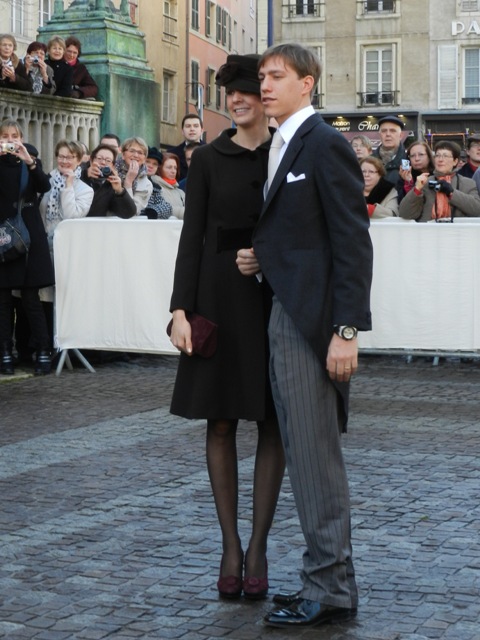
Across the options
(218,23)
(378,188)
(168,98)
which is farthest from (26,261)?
(218,23)

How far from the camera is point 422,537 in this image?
6266mm

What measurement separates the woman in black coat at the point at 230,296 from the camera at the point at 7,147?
673 cm

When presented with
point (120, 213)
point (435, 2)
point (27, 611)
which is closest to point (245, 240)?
point (27, 611)

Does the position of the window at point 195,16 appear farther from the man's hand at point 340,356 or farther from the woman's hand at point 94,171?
the man's hand at point 340,356

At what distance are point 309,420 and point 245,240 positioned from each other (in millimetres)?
732

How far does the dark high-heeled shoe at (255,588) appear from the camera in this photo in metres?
5.28

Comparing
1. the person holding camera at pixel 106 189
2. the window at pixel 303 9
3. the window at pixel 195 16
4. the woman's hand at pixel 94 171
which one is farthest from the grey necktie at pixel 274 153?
the window at pixel 195 16

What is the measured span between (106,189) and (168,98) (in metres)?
41.5

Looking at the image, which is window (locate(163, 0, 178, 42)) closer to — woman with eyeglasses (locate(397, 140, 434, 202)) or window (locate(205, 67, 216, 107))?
window (locate(205, 67, 216, 107))

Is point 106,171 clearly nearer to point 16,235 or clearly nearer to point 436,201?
point 16,235

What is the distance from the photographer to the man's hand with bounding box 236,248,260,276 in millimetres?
5090

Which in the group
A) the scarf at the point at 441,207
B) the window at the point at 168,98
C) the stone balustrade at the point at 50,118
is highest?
the window at the point at 168,98

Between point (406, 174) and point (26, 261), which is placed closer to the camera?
point (26, 261)

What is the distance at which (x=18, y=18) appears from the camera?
39.2 m
